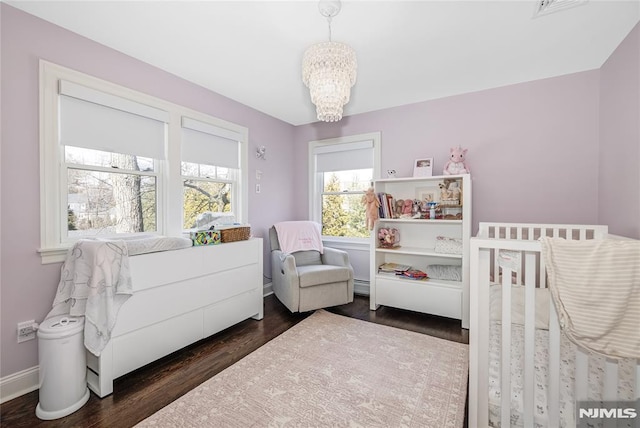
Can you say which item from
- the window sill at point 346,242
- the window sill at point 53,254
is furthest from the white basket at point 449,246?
the window sill at point 53,254

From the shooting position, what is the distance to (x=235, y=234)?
2.56m

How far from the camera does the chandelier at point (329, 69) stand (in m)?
1.56

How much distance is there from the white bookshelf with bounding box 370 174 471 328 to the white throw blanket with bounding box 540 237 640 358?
5.58ft

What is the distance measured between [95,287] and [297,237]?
199 centimetres

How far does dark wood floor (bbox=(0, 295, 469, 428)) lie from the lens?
1.47 metres

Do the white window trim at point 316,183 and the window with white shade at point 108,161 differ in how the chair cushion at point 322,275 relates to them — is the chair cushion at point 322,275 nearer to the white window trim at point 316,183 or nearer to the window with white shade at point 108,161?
the white window trim at point 316,183

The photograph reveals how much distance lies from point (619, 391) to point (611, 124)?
7.02 ft

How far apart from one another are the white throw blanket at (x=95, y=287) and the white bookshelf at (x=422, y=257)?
90.3 inches

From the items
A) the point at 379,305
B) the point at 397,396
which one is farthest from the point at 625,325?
the point at 379,305

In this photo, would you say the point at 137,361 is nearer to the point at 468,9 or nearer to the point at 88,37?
the point at 88,37

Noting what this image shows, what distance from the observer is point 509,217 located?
2.74 m

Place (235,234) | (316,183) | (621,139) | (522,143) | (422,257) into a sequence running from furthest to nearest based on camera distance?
(316,183)
(422,257)
(522,143)
(235,234)
(621,139)

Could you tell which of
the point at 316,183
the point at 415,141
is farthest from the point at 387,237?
the point at 316,183

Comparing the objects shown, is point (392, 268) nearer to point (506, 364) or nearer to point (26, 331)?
point (506, 364)
